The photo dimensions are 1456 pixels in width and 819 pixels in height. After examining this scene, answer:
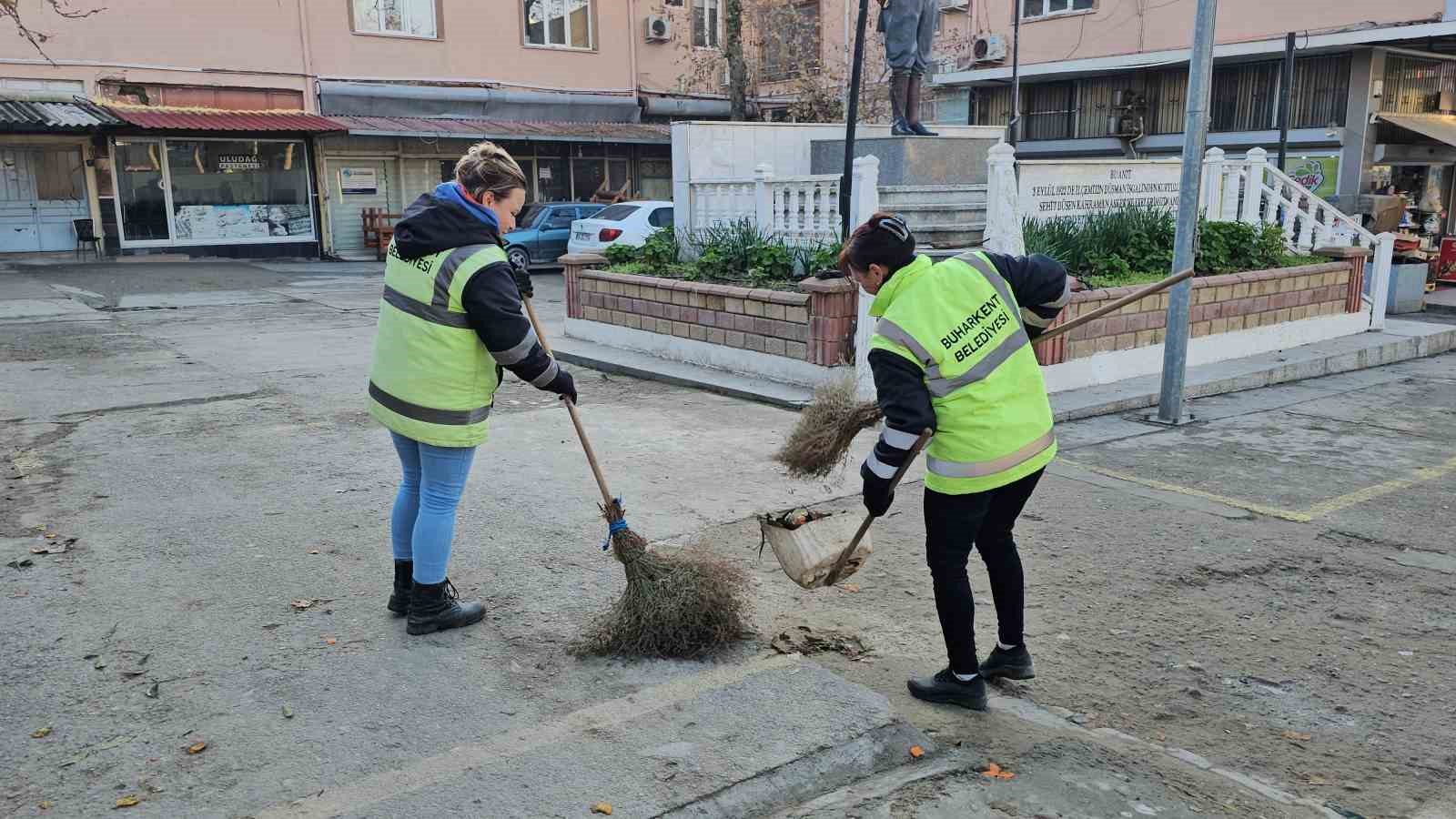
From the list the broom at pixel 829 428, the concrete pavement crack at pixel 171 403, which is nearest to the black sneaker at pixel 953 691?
the broom at pixel 829 428

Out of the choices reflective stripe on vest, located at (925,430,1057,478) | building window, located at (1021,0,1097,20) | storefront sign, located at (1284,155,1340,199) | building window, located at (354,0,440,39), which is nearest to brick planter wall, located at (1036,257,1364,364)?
reflective stripe on vest, located at (925,430,1057,478)

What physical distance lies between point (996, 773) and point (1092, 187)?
8351 mm

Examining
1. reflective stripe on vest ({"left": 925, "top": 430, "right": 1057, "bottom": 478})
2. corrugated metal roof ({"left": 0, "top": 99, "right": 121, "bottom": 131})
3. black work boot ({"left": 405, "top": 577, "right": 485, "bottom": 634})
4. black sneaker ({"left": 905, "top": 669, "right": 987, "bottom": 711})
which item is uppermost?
corrugated metal roof ({"left": 0, "top": 99, "right": 121, "bottom": 131})

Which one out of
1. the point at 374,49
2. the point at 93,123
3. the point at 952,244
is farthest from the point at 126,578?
the point at 374,49

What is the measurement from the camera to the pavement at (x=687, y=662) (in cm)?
325

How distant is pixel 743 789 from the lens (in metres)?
3.18

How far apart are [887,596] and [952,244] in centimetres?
704

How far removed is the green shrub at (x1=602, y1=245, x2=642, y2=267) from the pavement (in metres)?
3.74

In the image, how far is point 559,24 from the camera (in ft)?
86.8

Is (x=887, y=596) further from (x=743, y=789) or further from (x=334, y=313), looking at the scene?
(x=334, y=313)

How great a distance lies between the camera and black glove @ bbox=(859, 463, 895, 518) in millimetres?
3465

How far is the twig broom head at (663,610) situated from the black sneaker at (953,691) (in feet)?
2.53

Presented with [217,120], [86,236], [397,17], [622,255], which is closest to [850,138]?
[622,255]

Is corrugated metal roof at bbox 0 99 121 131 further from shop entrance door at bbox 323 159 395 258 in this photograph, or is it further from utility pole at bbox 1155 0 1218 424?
utility pole at bbox 1155 0 1218 424
